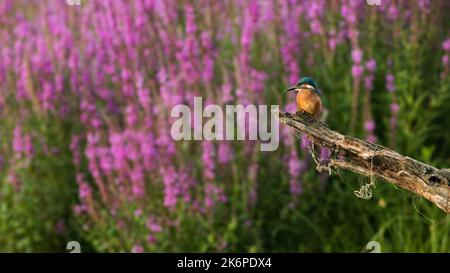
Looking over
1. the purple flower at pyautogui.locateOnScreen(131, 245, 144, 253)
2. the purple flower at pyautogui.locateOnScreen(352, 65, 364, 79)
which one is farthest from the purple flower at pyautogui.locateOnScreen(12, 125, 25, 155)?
the purple flower at pyautogui.locateOnScreen(352, 65, 364, 79)

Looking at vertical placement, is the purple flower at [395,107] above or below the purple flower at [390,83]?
below

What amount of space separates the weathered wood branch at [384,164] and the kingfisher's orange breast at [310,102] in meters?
0.06

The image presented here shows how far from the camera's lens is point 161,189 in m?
4.39

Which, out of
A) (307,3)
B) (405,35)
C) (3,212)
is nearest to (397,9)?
(405,35)

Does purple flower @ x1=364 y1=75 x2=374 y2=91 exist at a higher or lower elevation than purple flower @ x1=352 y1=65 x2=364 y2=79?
lower

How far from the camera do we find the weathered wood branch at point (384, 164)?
2.12 metres

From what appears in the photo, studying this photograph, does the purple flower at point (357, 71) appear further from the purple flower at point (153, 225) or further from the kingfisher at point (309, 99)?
the kingfisher at point (309, 99)

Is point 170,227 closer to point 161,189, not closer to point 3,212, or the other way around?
point 161,189

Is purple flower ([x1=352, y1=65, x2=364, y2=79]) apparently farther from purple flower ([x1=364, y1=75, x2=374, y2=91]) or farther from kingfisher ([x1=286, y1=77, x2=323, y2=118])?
kingfisher ([x1=286, y1=77, x2=323, y2=118])

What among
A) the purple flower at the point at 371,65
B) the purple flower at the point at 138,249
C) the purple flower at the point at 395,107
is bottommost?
the purple flower at the point at 138,249

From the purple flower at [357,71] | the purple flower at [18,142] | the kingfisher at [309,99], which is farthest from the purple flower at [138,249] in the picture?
the kingfisher at [309,99]

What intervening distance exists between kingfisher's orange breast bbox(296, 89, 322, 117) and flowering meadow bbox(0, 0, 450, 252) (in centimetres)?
155

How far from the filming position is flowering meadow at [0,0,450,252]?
420cm
